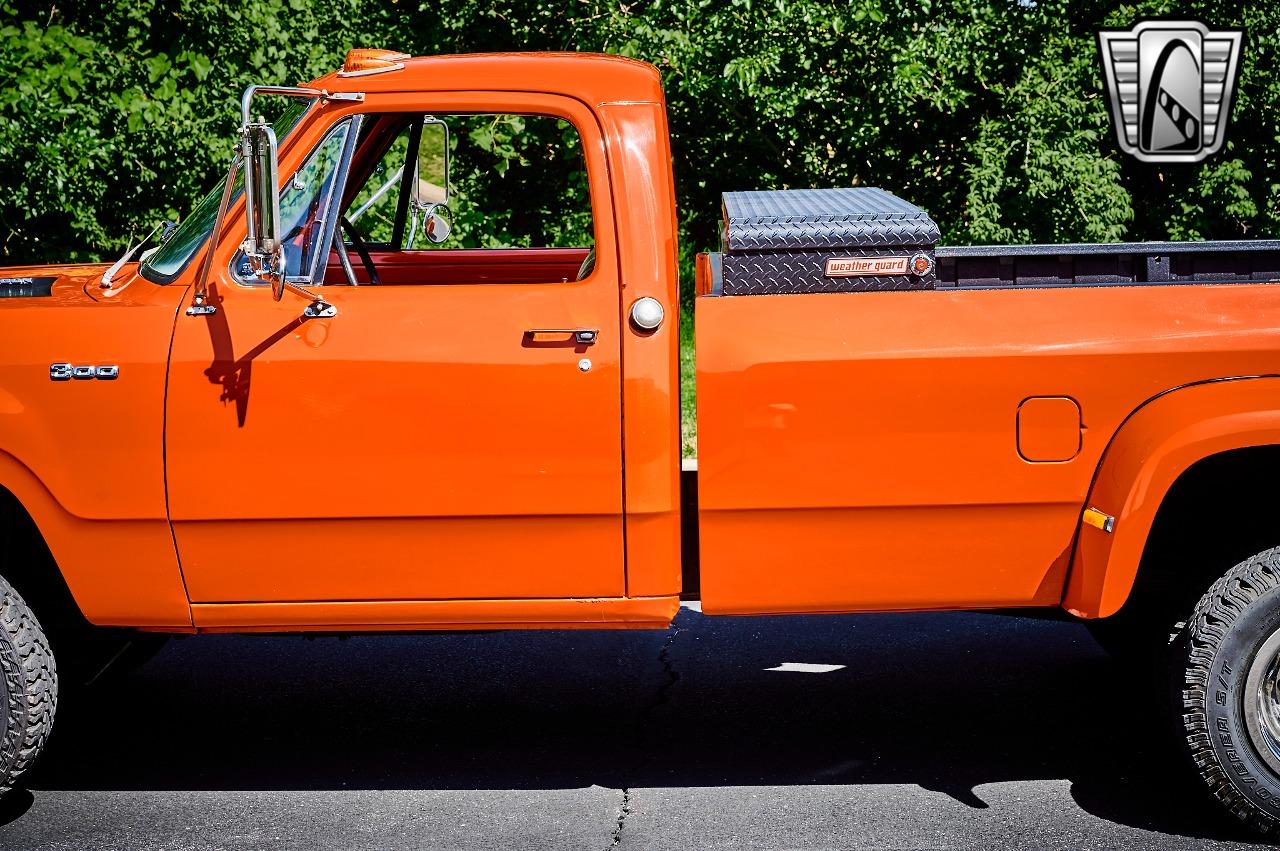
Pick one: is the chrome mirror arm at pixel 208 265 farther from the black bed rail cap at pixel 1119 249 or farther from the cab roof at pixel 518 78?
the black bed rail cap at pixel 1119 249

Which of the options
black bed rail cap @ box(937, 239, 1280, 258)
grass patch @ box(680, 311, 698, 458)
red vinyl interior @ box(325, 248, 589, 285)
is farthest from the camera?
grass patch @ box(680, 311, 698, 458)

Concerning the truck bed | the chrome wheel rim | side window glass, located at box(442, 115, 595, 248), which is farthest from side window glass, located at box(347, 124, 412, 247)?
the chrome wheel rim

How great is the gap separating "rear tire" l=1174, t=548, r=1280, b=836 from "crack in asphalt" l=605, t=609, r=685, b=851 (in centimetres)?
153

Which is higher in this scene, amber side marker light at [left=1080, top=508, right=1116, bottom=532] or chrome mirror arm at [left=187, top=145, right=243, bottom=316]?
chrome mirror arm at [left=187, top=145, right=243, bottom=316]

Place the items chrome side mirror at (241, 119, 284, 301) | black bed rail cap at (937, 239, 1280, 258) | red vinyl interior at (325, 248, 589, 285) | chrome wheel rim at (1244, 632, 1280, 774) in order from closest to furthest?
chrome side mirror at (241, 119, 284, 301) < chrome wheel rim at (1244, 632, 1280, 774) < black bed rail cap at (937, 239, 1280, 258) < red vinyl interior at (325, 248, 589, 285)

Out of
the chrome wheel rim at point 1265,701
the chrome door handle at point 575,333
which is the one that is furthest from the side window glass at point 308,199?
the chrome wheel rim at point 1265,701

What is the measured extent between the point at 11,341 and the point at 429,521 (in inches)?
46.7

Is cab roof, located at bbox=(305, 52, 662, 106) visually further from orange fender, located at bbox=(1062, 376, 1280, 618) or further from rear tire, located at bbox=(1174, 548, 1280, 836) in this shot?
rear tire, located at bbox=(1174, 548, 1280, 836)

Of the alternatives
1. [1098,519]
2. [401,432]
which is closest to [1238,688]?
[1098,519]

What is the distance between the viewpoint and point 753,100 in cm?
1023

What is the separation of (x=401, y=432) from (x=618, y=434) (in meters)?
0.56

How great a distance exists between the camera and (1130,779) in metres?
4.25

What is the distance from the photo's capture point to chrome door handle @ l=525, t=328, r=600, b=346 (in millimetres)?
3730

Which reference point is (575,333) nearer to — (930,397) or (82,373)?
(930,397)
